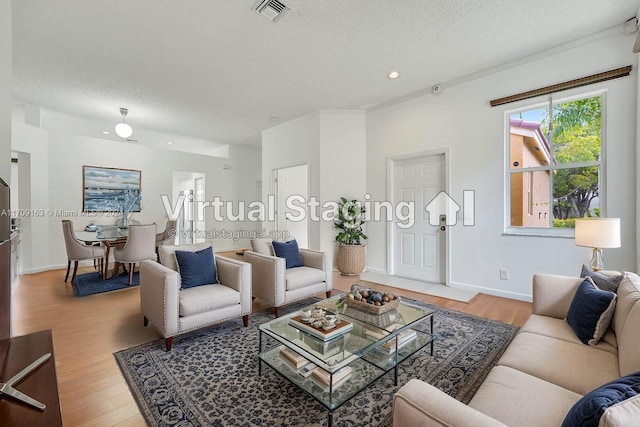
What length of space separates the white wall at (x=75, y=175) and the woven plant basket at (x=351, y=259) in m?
3.97

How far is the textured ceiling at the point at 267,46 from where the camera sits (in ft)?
8.21

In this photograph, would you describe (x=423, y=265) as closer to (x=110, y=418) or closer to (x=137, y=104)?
(x=110, y=418)

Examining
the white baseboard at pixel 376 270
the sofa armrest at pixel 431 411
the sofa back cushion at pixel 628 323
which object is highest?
the sofa back cushion at pixel 628 323

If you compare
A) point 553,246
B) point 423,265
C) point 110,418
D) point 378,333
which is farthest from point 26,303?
point 553,246

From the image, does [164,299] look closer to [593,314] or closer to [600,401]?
[600,401]

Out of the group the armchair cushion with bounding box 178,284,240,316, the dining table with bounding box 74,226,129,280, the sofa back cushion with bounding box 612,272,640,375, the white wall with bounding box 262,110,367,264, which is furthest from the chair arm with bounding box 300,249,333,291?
the dining table with bounding box 74,226,129,280

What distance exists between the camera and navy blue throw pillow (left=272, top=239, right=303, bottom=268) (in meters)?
3.41

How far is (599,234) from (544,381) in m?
1.65

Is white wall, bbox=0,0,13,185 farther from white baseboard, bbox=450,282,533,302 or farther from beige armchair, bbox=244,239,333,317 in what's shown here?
white baseboard, bbox=450,282,533,302

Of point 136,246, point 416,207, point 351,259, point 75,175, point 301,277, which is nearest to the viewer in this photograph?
point 301,277

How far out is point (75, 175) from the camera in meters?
5.28

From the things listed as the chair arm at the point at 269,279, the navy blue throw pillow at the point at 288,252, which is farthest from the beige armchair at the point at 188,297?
the navy blue throw pillow at the point at 288,252

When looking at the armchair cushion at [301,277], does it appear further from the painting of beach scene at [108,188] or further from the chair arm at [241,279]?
the painting of beach scene at [108,188]

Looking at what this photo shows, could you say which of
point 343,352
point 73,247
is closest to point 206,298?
point 343,352
